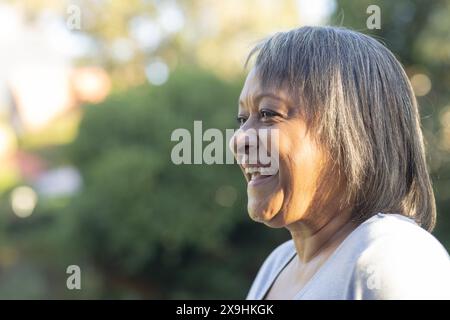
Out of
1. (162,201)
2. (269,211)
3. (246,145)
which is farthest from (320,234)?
(162,201)

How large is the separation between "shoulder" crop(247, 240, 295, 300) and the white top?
1.31 ft

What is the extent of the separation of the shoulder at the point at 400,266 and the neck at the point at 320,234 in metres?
0.20

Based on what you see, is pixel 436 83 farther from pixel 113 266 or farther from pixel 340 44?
pixel 340 44

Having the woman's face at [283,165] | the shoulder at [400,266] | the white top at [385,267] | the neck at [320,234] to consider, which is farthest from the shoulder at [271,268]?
the shoulder at [400,266]

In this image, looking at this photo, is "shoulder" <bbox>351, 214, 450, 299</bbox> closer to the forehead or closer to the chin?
the chin

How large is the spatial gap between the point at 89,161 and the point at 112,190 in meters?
1.04

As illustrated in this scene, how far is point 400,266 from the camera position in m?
1.25

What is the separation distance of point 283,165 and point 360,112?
0.69 ft

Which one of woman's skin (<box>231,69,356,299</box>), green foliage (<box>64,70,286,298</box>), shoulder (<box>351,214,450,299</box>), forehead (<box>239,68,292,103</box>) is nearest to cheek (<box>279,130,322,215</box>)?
woman's skin (<box>231,69,356,299</box>)

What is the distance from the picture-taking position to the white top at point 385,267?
4.06 feet

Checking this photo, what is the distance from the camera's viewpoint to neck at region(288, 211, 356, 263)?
5.16 ft

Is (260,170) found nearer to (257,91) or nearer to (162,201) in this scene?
(257,91)

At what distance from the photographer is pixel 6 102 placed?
26672 millimetres

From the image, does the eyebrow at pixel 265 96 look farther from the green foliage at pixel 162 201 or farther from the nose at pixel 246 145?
the green foliage at pixel 162 201
